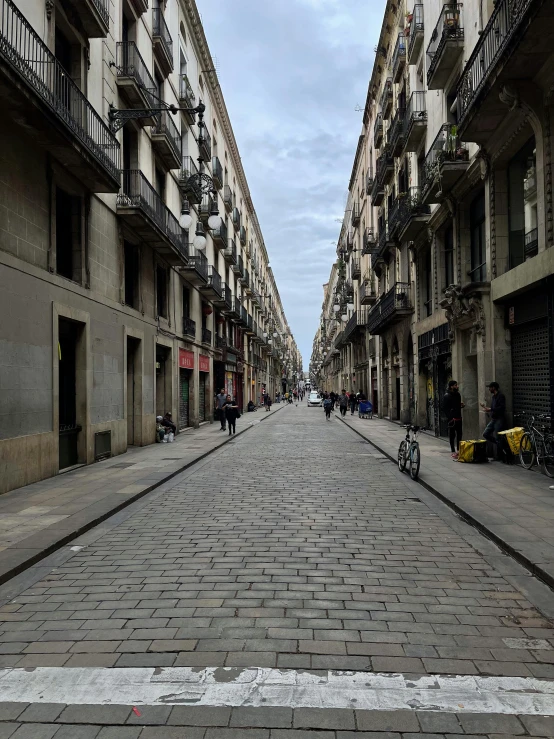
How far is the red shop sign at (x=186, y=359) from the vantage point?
22331 millimetres

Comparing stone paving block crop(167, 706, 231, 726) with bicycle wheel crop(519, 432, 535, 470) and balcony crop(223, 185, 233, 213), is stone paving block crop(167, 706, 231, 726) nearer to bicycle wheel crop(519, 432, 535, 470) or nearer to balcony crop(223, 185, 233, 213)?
bicycle wheel crop(519, 432, 535, 470)

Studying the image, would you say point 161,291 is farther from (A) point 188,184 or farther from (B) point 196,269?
(A) point 188,184

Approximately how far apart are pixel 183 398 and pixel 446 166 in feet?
45.8

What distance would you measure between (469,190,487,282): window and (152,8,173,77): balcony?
11616 mm

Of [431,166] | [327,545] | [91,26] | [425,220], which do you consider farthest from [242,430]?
[327,545]

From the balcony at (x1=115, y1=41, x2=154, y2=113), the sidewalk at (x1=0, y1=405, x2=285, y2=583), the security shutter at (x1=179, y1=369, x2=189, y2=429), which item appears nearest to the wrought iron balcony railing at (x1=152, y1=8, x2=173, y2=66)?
the balcony at (x1=115, y1=41, x2=154, y2=113)

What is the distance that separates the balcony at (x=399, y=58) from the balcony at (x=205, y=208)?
988 cm

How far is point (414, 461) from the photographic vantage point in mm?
10625

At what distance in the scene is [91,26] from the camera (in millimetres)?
12297

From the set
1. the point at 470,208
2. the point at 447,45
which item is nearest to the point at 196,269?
the point at 470,208

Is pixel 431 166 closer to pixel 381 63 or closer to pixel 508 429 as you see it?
pixel 508 429

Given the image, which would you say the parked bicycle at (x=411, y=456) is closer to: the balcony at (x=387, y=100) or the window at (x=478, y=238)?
the window at (x=478, y=238)

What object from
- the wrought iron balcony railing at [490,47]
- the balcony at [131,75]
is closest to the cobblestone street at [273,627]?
the wrought iron balcony railing at [490,47]

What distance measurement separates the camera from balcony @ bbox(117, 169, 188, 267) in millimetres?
15094
